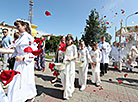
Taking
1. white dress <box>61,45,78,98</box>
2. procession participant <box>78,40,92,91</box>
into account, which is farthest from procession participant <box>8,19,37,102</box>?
procession participant <box>78,40,92,91</box>

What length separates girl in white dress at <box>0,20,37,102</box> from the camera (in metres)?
2.06

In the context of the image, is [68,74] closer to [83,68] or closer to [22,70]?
[83,68]

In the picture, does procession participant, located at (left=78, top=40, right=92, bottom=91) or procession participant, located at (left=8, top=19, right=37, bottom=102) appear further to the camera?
procession participant, located at (left=78, top=40, right=92, bottom=91)

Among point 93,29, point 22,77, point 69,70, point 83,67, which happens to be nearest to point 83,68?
point 83,67

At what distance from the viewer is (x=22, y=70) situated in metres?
2.17

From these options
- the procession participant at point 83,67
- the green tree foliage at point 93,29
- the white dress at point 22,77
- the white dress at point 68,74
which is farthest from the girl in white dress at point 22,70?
the green tree foliage at point 93,29

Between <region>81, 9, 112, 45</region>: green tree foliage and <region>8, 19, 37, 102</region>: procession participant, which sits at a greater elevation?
<region>81, 9, 112, 45</region>: green tree foliage

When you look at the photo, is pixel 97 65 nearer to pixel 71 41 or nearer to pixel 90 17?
pixel 71 41

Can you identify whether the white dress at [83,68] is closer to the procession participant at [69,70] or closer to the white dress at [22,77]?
the procession participant at [69,70]

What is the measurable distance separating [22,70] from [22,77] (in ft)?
0.53

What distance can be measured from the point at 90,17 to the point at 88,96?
81.3 feet

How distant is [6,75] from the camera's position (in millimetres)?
1660

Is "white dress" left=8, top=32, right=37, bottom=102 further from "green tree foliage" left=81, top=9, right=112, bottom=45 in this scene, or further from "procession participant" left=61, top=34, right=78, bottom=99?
"green tree foliage" left=81, top=9, right=112, bottom=45

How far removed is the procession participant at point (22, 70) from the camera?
2061 mm
